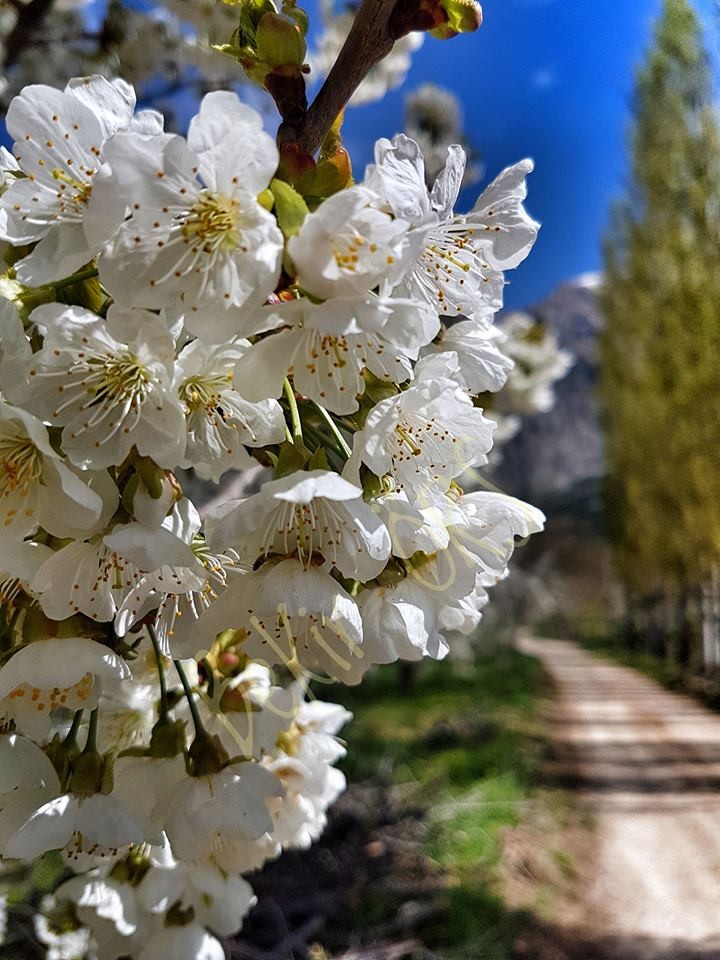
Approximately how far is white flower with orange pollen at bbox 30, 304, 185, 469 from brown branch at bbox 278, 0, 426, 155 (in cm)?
17

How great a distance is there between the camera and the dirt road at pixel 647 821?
241cm

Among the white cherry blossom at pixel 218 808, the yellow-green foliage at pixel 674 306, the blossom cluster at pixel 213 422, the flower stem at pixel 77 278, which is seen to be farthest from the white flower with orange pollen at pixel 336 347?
the yellow-green foliage at pixel 674 306

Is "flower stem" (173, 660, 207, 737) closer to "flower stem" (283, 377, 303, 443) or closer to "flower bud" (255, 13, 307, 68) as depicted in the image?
"flower stem" (283, 377, 303, 443)

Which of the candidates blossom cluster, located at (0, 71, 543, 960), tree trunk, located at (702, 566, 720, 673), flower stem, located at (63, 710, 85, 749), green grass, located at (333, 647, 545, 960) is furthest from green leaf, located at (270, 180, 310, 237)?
tree trunk, located at (702, 566, 720, 673)

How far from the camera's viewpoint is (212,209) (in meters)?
0.39

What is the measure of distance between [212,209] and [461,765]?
Result: 389 cm

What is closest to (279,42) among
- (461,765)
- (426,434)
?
(426,434)

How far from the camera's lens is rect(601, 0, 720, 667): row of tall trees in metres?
4.79

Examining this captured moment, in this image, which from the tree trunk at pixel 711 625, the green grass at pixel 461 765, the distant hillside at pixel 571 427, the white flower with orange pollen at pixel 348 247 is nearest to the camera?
the white flower with orange pollen at pixel 348 247

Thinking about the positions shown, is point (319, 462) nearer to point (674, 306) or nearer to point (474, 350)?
point (474, 350)

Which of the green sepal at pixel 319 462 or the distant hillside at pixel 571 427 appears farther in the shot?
the distant hillside at pixel 571 427

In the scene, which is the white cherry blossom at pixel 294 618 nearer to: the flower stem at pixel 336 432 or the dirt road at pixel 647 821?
the flower stem at pixel 336 432

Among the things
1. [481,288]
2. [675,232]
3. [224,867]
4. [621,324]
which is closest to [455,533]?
[481,288]

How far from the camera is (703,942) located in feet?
7.45
